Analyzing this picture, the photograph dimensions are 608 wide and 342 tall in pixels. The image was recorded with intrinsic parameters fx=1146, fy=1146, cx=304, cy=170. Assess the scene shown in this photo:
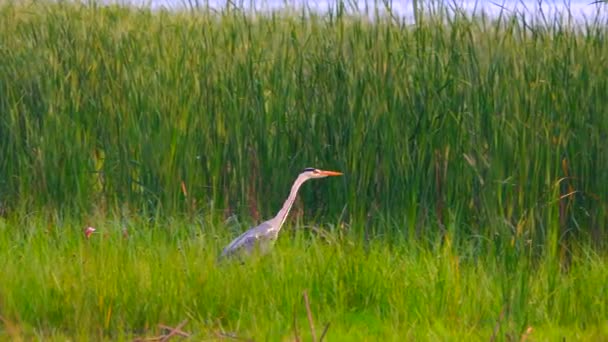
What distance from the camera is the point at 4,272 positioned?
4355mm

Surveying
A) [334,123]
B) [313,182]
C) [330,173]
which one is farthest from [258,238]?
[334,123]

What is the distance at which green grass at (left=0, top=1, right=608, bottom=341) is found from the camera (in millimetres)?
4090

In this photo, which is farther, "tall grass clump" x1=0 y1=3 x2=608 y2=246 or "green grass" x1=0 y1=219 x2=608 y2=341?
"tall grass clump" x1=0 y1=3 x2=608 y2=246

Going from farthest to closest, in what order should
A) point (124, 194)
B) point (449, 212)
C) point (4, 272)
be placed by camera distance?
1. point (124, 194)
2. point (449, 212)
3. point (4, 272)

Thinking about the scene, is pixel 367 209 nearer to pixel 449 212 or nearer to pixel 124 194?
pixel 449 212

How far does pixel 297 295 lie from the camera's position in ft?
13.5

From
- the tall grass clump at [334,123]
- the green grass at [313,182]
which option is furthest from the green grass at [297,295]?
the tall grass clump at [334,123]

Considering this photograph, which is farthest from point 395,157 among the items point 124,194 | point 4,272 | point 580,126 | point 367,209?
point 4,272

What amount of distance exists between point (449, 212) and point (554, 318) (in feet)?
3.58

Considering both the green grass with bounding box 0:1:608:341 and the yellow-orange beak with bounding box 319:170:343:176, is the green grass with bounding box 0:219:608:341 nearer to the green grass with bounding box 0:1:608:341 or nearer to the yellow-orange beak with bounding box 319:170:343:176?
the green grass with bounding box 0:1:608:341

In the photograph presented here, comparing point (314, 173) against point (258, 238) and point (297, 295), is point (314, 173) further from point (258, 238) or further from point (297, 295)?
point (297, 295)

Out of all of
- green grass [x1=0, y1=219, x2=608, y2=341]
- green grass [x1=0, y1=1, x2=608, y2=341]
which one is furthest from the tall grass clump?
green grass [x1=0, y1=219, x2=608, y2=341]

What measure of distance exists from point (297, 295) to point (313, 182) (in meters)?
1.67

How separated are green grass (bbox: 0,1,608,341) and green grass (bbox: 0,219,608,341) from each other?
1 centimetres
